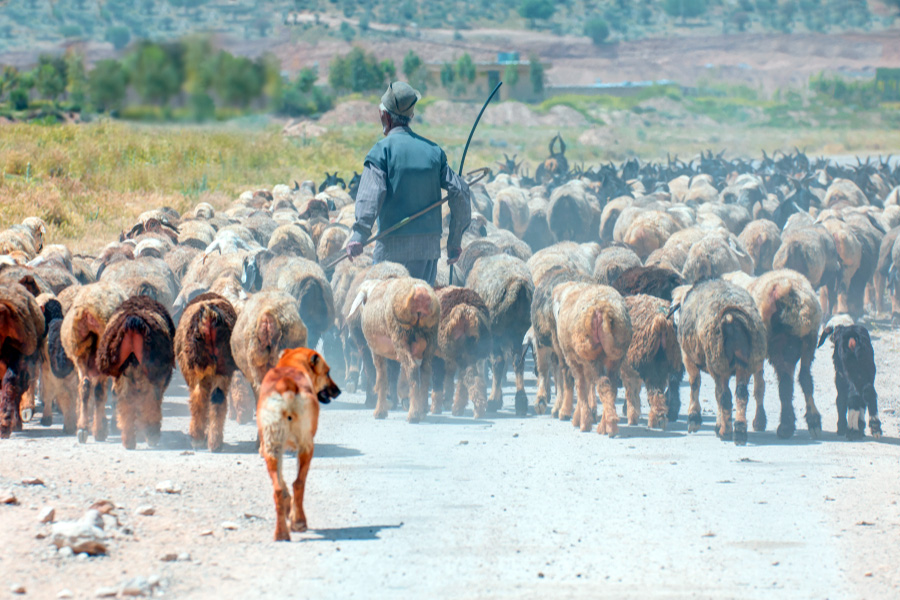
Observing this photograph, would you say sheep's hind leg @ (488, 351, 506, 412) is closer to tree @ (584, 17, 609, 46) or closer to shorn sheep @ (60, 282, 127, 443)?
shorn sheep @ (60, 282, 127, 443)

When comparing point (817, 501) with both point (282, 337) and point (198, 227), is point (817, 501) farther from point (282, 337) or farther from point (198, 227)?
point (198, 227)

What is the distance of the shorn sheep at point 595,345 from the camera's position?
8750 millimetres

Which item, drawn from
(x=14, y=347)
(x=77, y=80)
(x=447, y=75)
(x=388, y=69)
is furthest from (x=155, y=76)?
(x=447, y=75)

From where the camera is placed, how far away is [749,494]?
22.4 feet

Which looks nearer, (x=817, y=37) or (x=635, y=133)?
(x=635, y=133)

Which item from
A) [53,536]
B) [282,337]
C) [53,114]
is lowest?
[53,536]

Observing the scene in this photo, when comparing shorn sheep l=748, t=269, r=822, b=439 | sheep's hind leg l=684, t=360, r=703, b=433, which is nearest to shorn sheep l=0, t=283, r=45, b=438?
sheep's hind leg l=684, t=360, r=703, b=433

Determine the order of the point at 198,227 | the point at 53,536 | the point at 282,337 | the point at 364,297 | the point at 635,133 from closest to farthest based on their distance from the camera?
1. the point at 53,536
2. the point at 282,337
3. the point at 364,297
4. the point at 198,227
5. the point at 635,133

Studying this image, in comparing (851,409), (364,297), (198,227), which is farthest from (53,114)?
(851,409)

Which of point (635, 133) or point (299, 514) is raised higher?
point (635, 133)

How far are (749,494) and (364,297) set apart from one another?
4186 millimetres

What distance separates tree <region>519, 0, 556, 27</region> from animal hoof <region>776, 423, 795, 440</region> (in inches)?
4404

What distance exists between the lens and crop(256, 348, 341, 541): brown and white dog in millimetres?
5438

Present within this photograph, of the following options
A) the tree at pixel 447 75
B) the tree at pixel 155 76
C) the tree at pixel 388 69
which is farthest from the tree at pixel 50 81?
the tree at pixel 447 75
